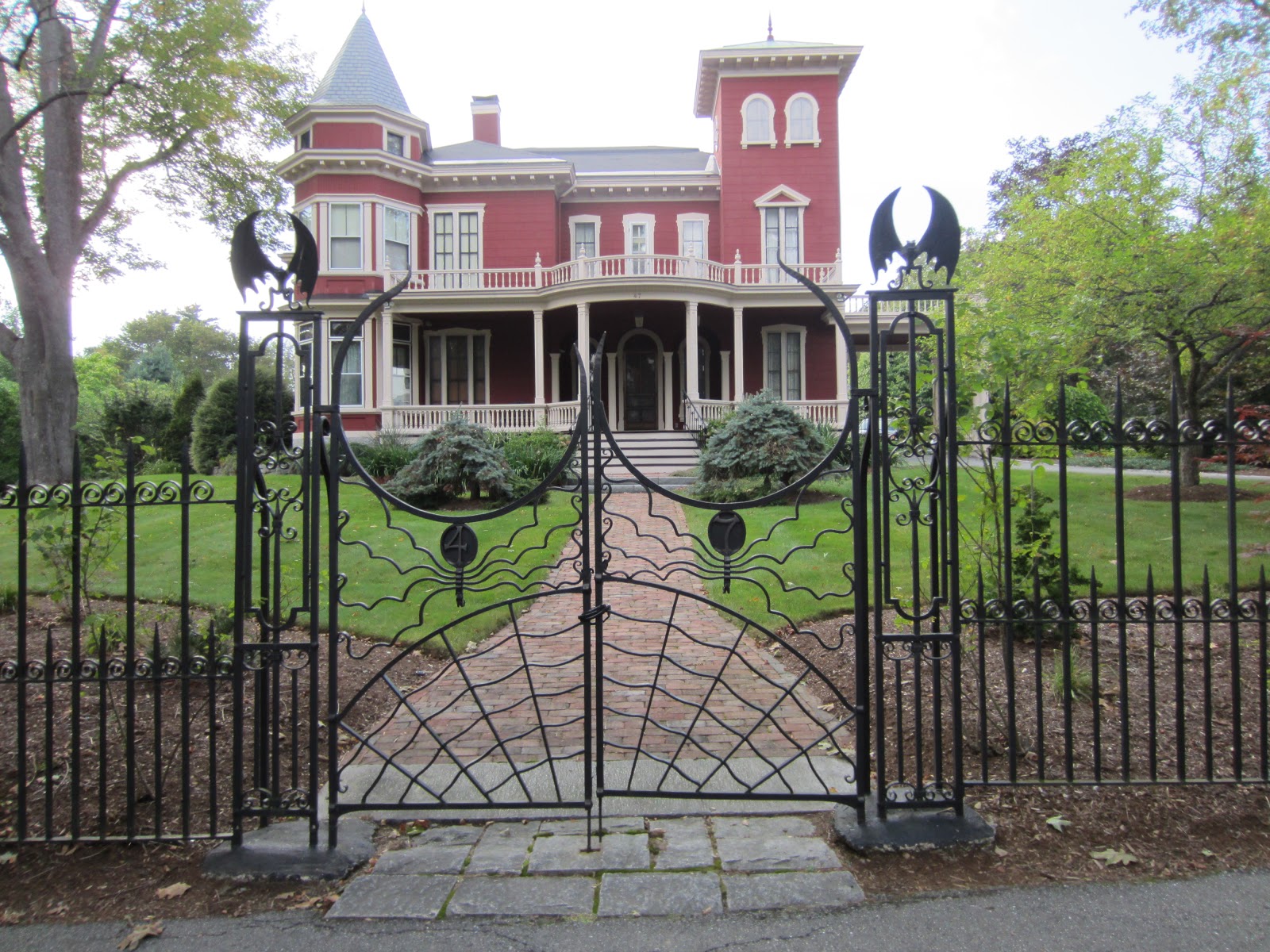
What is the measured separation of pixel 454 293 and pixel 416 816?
18.6m

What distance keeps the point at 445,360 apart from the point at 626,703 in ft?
62.3

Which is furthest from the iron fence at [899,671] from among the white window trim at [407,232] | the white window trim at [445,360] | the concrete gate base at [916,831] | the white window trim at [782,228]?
the white window trim at [782,228]

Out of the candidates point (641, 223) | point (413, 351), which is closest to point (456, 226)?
point (413, 351)

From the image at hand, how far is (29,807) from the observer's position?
12.7ft

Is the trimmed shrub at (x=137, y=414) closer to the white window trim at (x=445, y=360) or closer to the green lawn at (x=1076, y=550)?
the white window trim at (x=445, y=360)

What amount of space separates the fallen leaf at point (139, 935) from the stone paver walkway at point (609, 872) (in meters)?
0.60

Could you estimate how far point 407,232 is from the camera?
2219 centimetres

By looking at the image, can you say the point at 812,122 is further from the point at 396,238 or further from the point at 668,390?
the point at 396,238

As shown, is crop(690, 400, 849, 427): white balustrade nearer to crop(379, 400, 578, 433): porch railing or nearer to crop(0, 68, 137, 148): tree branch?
crop(379, 400, 578, 433): porch railing

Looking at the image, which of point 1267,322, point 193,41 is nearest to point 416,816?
point 1267,322

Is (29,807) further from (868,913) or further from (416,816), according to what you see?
(868,913)

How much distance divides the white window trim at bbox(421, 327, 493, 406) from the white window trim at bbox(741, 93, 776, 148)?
870cm

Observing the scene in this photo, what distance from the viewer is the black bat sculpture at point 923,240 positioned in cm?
354

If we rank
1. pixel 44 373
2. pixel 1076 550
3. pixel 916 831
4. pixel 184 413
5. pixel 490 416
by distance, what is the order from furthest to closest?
pixel 184 413, pixel 490 416, pixel 44 373, pixel 1076 550, pixel 916 831
